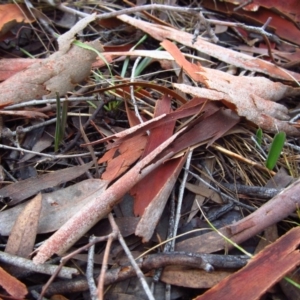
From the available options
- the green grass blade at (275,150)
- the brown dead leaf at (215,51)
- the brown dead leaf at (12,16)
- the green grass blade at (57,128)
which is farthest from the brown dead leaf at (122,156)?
the brown dead leaf at (12,16)

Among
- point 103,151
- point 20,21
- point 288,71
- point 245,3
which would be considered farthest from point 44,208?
point 245,3

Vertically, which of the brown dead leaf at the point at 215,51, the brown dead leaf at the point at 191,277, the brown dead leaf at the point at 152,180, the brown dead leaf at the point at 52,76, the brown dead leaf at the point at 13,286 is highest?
the brown dead leaf at the point at 215,51

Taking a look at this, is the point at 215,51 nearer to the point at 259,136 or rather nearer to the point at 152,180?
the point at 259,136

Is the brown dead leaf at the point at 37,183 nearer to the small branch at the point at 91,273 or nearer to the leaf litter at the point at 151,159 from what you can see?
the leaf litter at the point at 151,159

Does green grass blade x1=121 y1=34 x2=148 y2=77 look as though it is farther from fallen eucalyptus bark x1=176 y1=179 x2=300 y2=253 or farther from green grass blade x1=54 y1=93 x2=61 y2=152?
fallen eucalyptus bark x1=176 y1=179 x2=300 y2=253

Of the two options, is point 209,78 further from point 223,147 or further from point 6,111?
point 6,111

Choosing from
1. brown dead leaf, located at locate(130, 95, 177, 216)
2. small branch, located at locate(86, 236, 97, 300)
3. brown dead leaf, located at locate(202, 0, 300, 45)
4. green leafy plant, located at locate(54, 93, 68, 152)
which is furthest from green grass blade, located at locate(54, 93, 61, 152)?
brown dead leaf, located at locate(202, 0, 300, 45)
